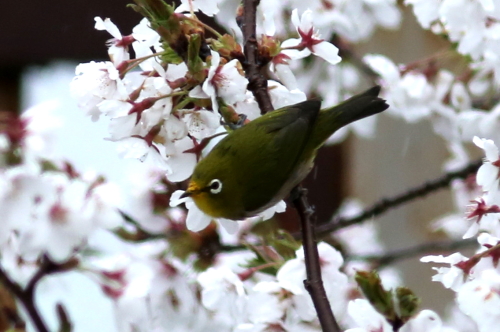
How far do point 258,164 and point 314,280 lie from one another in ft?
0.66

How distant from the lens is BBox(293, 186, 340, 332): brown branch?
1.33ft

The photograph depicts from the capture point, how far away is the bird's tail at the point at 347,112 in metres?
0.63

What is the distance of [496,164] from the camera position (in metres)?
0.45

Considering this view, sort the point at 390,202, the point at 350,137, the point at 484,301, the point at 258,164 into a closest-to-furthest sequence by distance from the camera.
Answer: the point at 484,301, the point at 258,164, the point at 390,202, the point at 350,137

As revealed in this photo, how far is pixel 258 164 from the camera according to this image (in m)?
0.61

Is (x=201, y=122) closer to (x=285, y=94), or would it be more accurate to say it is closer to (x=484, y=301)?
(x=285, y=94)

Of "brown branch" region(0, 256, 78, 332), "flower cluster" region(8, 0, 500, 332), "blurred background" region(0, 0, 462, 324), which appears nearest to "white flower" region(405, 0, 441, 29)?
"flower cluster" region(8, 0, 500, 332)

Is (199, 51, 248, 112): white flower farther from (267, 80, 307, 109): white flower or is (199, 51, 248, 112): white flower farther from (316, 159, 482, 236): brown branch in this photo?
(316, 159, 482, 236): brown branch

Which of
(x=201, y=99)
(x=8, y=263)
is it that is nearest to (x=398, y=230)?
(x=8, y=263)

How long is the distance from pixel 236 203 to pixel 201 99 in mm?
167

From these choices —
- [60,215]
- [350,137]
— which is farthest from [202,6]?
[350,137]

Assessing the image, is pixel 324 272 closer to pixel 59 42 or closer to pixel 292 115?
pixel 292 115

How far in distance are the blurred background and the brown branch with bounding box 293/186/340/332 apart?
0.89 m

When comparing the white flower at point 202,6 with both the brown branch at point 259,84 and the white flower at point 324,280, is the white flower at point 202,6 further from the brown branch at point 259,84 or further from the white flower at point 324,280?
the white flower at point 324,280
